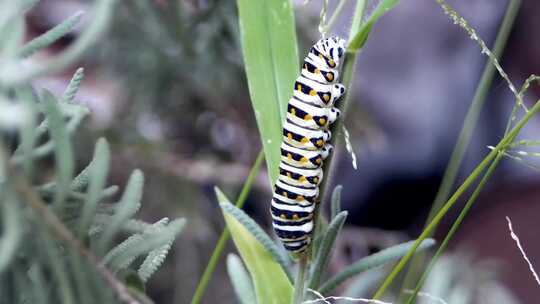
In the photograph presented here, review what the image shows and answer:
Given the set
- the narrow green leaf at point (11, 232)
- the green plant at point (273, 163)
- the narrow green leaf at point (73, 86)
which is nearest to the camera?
the narrow green leaf at point (11, 232)

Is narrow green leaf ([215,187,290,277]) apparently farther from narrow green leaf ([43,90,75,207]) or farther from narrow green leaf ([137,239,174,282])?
narrow green leaf ([43,90,75,207])

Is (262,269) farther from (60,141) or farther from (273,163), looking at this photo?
(60,141)

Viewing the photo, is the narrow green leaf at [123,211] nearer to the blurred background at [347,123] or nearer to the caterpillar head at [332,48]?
the caterpillar head at [332,48]

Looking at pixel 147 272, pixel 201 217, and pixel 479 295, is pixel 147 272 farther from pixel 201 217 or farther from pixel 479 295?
pixel 201 217

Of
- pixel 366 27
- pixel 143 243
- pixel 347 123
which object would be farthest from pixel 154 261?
pixel 347 123

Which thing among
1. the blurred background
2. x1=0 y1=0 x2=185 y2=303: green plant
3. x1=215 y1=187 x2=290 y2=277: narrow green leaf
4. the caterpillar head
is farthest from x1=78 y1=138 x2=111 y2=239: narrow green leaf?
the blurred background

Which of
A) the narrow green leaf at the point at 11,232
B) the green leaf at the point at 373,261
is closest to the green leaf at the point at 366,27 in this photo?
the green leaf at the point at 373,261
